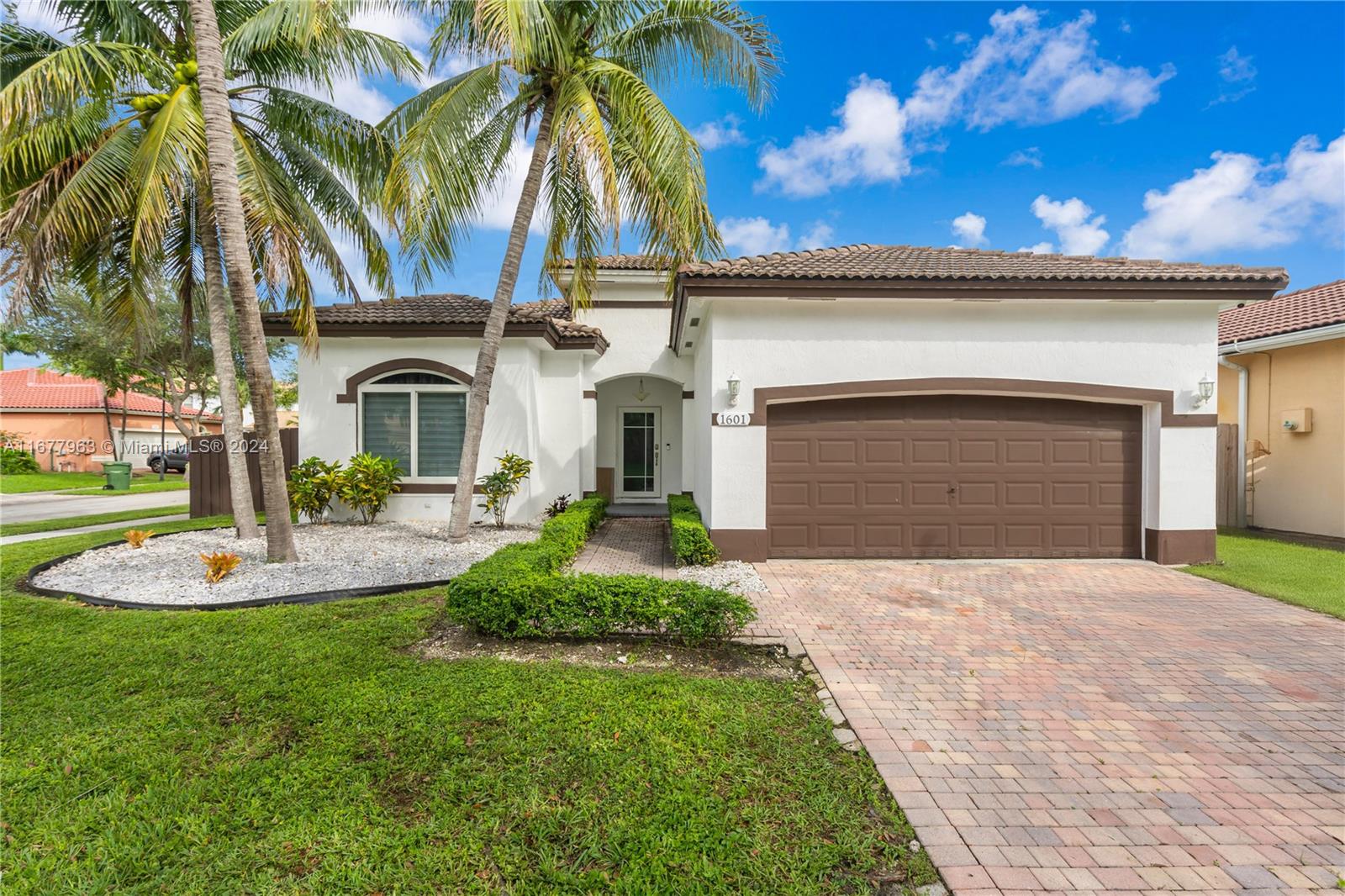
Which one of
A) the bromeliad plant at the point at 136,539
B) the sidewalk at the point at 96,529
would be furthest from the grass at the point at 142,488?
the bromeliad plant at the point at 136,539

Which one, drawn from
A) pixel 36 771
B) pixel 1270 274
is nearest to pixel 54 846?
pixel 36 771

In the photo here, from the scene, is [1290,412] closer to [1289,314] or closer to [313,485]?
[1289,314]

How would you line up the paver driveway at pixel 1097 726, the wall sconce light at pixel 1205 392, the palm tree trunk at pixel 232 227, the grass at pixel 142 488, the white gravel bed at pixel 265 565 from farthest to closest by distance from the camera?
1. the grass at pixel 142 488
2. the wall sconce light at pixel 1205 392
3. the palm tree trunk at pixel 232 227
4. the white gravel bed at pixel 265 565
5. the paver driveway at pixel 1097 726

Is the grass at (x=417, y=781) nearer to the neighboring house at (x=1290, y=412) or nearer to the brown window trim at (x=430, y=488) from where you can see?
the brown window trim at (x=430, y=488)

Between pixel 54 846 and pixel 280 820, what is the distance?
0.99m

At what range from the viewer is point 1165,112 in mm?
9891

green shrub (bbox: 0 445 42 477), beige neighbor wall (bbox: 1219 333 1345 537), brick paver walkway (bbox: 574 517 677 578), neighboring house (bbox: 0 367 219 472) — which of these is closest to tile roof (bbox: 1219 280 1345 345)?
beige neighbor wall (bbox: 1219 333 1345 537)

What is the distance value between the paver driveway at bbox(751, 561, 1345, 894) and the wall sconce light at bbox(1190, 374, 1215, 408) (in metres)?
3.01

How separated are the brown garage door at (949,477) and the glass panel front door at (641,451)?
6969 mm

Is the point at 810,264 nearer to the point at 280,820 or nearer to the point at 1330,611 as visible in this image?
the point at 1330,611

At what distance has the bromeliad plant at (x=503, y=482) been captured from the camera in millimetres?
10602

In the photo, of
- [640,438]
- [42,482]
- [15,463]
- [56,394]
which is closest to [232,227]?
[640,438]

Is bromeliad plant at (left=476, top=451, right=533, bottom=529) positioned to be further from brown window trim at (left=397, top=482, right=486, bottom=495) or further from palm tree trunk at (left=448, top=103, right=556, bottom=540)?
palm tree trunk at (left=448, top=103, right=556, bottom=540)

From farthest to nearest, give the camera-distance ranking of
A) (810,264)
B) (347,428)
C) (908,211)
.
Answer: (908,211) → (347,428) → (810,264)
